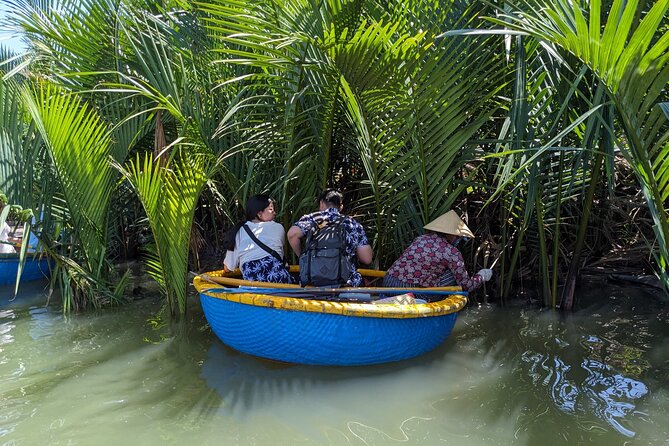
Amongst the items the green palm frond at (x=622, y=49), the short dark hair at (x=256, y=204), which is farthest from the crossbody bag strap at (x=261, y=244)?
the green palm frond at (x=622, y=49)

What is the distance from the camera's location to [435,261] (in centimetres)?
458

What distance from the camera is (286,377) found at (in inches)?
153

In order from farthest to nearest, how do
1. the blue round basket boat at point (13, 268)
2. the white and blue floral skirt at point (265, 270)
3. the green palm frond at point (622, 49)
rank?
the blue round basket boat at point (13, 268) → the white and blue floral skirt at point (265, 270) → the green palm frond at point (622, 49)

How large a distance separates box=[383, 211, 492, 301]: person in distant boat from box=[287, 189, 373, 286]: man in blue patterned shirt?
0.34 meters

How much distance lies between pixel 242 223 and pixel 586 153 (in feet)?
8.60

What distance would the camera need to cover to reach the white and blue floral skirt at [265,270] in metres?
4.67

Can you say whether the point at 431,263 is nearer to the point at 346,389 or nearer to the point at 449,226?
the point at 449,226

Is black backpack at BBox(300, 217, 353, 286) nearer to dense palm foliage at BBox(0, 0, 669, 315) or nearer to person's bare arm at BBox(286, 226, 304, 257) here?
person's bare arm at BBox(286, 226, 304, 257)

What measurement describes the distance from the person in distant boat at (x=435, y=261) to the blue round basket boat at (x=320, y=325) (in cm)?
39

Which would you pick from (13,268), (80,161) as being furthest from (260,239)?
(13,268)

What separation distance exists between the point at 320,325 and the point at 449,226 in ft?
4.46

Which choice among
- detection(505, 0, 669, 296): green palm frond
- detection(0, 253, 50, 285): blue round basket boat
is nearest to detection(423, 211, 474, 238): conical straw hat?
detection(505, 0, 669, 296): green palm frond

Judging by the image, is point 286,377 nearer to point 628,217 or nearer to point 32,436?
point 32,436

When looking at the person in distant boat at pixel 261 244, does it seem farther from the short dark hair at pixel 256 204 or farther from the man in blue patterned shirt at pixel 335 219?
the man in blue patterned shirt at pixel 335 219
